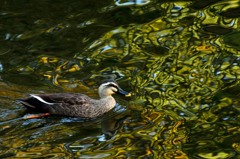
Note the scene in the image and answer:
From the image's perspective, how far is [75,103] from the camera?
1281 cm

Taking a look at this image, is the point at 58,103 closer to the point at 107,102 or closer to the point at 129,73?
the point at 107,102

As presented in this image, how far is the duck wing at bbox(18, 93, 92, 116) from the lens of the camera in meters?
12.7

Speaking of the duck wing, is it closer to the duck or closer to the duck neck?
the duck

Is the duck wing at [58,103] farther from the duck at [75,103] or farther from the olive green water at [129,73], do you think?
the olive green water at [129,73]

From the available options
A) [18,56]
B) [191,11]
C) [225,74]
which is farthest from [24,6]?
[225,74]

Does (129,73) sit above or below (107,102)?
above

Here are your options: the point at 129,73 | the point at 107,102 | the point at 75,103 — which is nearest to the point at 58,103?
the point at 75,103

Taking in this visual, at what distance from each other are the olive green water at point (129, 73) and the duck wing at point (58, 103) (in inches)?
6.8

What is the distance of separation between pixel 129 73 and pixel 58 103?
5.93ft

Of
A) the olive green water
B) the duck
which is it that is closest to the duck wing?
the duck

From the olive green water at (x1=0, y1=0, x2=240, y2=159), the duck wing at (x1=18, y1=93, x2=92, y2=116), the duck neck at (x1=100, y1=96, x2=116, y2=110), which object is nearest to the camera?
the olive green water at (x1=0, y1=0, x2=240, y2=159)

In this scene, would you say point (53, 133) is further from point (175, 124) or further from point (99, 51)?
point (99, 51)

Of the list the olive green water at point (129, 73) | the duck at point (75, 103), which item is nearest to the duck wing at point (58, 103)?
the duck at point (75, 103)

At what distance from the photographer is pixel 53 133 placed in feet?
39.1
